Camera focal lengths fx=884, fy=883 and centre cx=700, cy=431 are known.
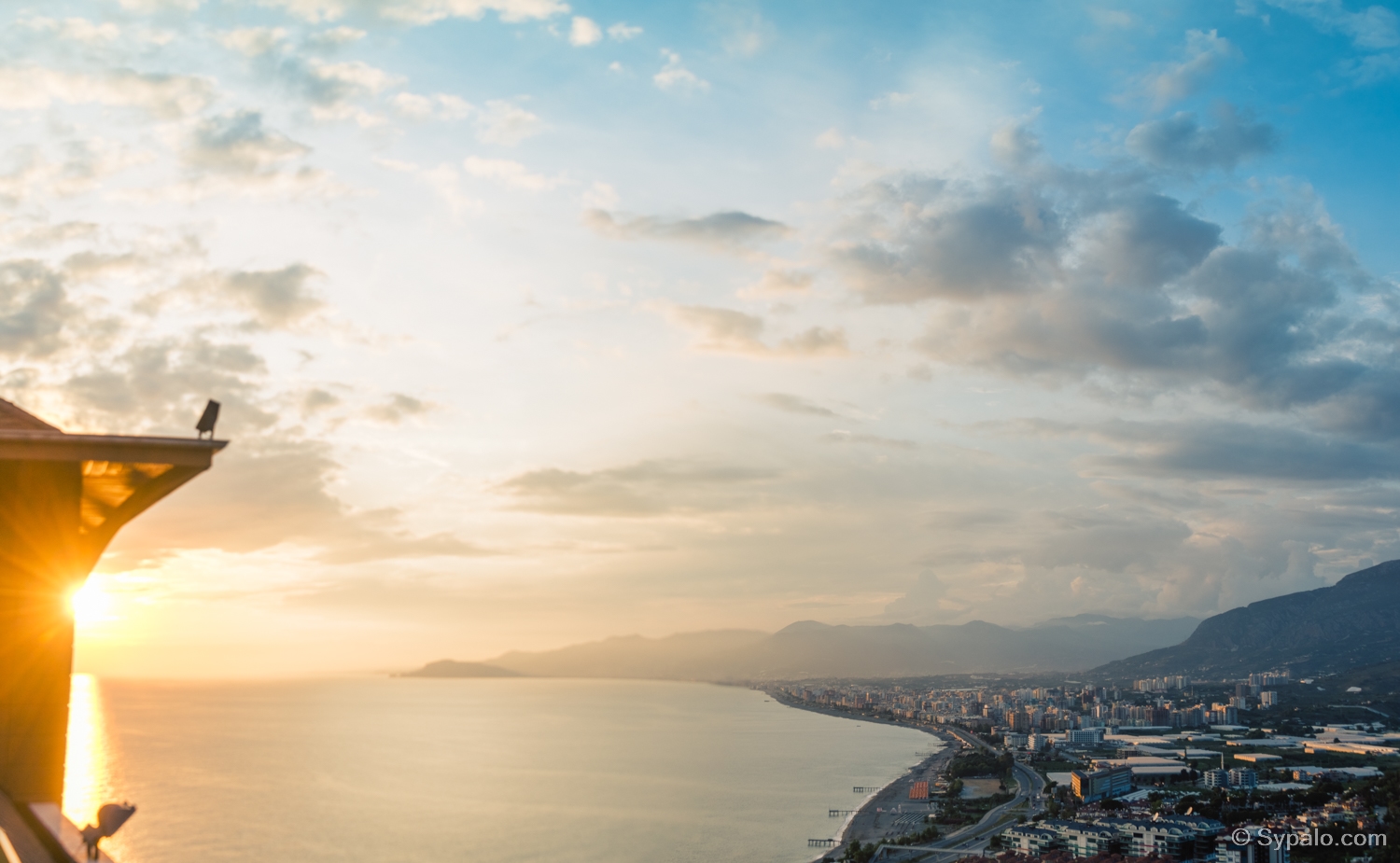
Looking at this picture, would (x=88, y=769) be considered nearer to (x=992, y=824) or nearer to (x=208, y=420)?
(x=992, y=824)

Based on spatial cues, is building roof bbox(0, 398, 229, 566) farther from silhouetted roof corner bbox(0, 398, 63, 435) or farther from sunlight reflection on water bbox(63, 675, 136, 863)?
sunlight reflection on water bbox(63, 675, 136, 863)

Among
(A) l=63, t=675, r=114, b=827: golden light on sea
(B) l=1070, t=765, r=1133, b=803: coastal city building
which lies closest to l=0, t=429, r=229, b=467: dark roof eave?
(A) l=63, t=675, r=114, b=827: golden light on sea

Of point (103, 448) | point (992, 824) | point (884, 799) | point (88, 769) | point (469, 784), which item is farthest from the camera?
point (88, 769)

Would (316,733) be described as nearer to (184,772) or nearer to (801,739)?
(184,772)

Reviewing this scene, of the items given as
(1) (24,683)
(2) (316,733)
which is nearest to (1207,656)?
(2) (316,733)

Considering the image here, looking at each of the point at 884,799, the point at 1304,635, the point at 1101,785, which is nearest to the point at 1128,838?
the point at 1101,785
